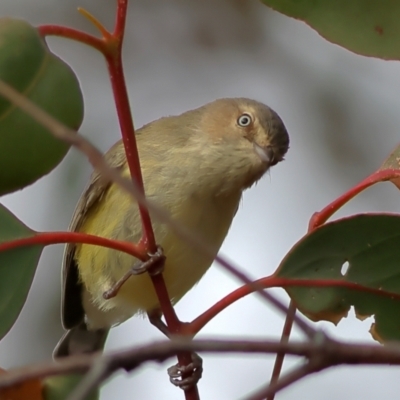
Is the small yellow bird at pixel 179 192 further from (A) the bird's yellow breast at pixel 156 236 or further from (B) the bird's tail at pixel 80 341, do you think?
(B) the bird's tail at pixel 80 341

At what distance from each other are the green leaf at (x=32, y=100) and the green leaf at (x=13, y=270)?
3.9 inches

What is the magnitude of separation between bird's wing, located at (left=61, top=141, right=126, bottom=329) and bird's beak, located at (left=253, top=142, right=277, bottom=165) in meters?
0.51

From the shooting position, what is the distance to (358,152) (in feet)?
18.0

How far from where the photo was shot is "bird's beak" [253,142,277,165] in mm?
2774

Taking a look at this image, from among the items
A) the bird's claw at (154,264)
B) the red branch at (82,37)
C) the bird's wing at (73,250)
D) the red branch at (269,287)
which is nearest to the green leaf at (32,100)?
the red branch at (82,37)

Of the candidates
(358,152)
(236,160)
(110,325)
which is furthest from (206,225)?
(358,152)

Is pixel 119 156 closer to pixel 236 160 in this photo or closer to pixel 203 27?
pixel 236 160

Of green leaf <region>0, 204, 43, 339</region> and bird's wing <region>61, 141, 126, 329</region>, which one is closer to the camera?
green leaf <region>0, 204, 43, 339</region>

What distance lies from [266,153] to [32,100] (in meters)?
1.34

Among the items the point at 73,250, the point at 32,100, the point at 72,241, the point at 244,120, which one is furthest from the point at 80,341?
the point at 32,100

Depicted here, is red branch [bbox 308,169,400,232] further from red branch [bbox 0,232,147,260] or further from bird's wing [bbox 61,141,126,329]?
bird's wing [bbox 61,141,126,329]

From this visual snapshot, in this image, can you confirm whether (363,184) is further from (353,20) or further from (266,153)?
(266,153)

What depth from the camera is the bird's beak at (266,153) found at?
2.77m

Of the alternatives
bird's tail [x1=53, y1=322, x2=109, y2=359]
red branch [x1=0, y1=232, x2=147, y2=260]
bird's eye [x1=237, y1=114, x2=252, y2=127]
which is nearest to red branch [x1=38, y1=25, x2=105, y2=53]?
red branch [x1=0, y1=232, x2=147, y2=260]
